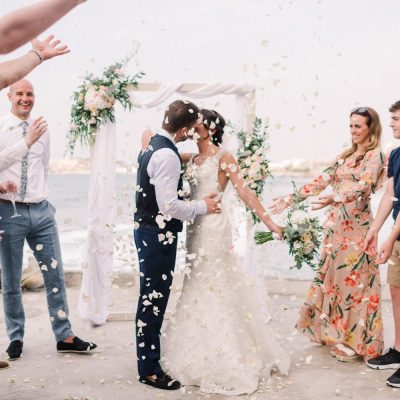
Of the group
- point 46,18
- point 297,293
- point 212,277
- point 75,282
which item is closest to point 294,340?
point 212,277

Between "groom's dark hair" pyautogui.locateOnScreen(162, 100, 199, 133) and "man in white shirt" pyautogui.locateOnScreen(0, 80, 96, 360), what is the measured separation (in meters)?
1.22

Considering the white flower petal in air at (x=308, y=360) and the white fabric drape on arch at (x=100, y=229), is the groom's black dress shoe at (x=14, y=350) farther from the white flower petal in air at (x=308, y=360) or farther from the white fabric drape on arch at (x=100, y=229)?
the white flower petal in air at (x=308, y=360)

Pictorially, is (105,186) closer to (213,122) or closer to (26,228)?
(26,228)

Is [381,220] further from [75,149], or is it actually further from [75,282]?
[75,282]

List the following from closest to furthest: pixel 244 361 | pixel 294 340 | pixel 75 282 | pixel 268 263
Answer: pixel 244 361 → pixel 294 340 → pixel 75 282 → pixel 268 263

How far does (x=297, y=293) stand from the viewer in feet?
21.9

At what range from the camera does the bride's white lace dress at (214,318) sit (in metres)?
3.88

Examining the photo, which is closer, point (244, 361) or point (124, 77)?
point (244, 361)

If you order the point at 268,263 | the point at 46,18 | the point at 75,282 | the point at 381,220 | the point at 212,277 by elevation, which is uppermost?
the point at 46,18

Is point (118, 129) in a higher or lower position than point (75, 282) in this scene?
higher

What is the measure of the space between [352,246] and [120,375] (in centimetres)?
196

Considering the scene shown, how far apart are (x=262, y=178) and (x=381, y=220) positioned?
1.26 metres

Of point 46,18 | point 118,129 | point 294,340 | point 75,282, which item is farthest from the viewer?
point 75,282

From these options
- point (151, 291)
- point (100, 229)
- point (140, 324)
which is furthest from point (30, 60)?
point (100, 229)
